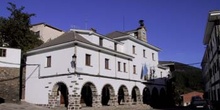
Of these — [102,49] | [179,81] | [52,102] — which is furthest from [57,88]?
[179,81]

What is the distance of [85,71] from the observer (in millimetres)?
25219

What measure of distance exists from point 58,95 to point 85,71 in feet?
13.1

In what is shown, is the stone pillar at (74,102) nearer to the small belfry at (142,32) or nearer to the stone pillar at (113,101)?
the stone pillar at (113,101)

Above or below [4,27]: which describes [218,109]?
below

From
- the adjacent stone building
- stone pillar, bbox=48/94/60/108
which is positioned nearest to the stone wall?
the adjacent stone building

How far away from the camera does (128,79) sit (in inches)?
1261

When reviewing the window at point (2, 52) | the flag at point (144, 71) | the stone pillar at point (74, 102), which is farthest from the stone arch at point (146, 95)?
the window at point (2, 52)

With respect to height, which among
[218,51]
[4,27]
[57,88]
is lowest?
[57,88]

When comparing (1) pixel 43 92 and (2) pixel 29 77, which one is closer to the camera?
(1) pixel 43 92

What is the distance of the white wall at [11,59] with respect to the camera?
2541 cm

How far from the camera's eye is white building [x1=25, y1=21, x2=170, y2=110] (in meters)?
24.7

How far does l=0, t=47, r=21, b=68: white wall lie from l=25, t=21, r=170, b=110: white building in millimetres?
2183

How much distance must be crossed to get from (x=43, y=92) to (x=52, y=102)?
5.56ft

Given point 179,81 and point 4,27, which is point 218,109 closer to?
point 4,27
